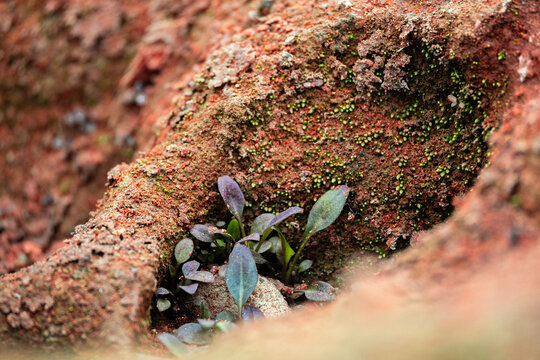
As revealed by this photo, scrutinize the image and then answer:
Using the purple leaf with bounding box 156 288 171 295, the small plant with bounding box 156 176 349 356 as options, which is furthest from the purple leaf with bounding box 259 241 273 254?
the purple leaf with bounding box 156 288 171 295

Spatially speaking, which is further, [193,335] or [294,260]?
[294,260]

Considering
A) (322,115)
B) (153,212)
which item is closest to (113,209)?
(153,212)

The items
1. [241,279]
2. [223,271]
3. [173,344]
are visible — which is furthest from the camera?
[223,271]

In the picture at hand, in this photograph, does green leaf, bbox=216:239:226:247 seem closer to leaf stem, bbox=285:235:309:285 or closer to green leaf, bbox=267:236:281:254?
green leaf, bbox=267:236:281:254

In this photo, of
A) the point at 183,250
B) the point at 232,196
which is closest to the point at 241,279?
the point at 183,250

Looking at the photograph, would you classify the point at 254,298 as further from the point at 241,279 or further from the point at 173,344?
the point at 173,344
